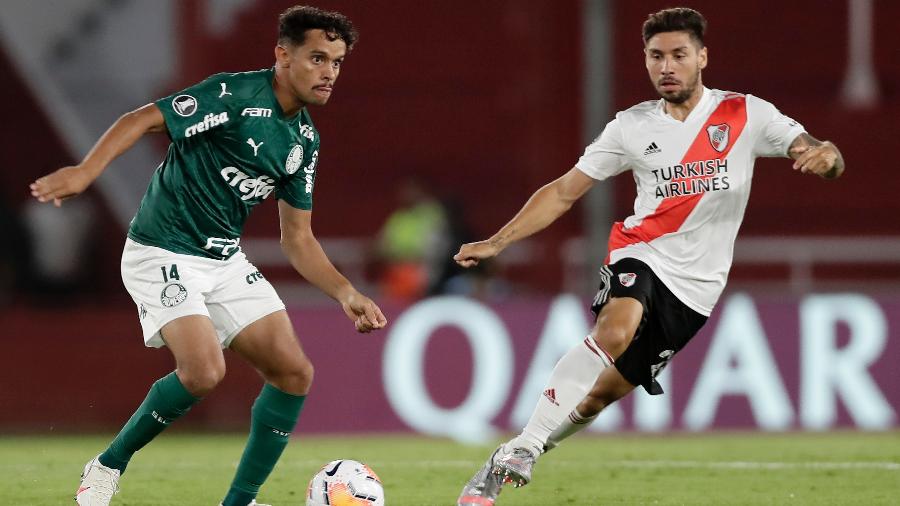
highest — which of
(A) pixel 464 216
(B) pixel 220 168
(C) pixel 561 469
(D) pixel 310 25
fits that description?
(D) pixel 310 25

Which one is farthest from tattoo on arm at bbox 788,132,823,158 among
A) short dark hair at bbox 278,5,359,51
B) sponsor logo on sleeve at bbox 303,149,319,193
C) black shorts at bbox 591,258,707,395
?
sponsor logo on sleeve at bbox 303,149,319,193

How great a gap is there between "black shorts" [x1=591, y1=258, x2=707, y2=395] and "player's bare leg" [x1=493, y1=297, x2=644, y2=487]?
166 millimetres

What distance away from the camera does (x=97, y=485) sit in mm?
6043

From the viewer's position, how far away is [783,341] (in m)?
10.9

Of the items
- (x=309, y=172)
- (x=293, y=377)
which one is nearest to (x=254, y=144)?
(x=309, y=172)

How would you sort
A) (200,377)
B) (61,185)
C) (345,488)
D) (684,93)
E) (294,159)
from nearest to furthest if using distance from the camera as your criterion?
(61,185)
(200,377)
(345,488)
(294,159)
(684,93)

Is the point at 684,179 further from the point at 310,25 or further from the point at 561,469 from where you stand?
the point at 561,469


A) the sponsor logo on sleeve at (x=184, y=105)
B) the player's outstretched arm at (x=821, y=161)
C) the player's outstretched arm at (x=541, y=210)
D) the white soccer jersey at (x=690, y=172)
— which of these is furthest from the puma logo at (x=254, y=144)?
the player's outstretched arm at (x=821, y=161)

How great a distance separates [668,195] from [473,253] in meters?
1.03

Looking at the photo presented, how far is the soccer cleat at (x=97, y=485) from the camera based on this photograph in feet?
19.8

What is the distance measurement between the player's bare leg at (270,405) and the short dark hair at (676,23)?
78.1 inches

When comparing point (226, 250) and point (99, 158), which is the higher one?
point (99, 158)

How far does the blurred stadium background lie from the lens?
10.9 metres

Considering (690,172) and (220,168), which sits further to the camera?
(690,172)
